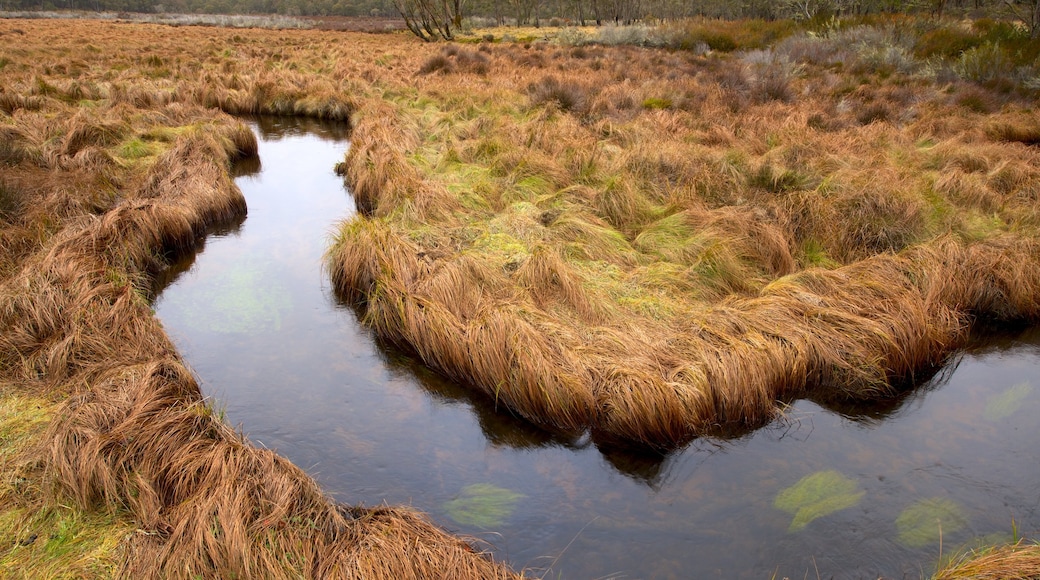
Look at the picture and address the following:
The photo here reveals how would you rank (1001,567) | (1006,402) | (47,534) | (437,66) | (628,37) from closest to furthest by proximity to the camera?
(1001,567) → (47,534) → (1006,402) → (437,66) → (628,37)

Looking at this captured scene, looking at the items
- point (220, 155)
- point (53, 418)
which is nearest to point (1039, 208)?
point (53, 418)

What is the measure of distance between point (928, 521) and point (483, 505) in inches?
104

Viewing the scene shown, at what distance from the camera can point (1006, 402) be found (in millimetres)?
4695

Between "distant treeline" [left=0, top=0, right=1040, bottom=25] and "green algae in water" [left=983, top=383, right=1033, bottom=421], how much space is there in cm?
1472

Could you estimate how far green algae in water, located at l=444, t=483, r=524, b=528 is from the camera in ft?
11.9

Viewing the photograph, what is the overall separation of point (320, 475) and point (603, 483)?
1.83 m

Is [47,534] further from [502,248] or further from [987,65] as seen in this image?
[987,65]

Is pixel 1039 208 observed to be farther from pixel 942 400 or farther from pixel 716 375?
pixel 716 375

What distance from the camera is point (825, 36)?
20.1 meters

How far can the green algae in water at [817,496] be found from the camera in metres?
A: 3.65

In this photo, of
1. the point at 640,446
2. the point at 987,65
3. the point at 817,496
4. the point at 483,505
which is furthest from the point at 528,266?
the point at 987,65

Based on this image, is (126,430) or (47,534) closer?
(47,534)

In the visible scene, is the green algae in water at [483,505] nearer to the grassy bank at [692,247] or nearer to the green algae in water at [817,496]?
the grassy bank at [692,247]

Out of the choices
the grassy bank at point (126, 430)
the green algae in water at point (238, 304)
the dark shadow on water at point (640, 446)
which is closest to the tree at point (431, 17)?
the grassy bank at point (126, 430)
